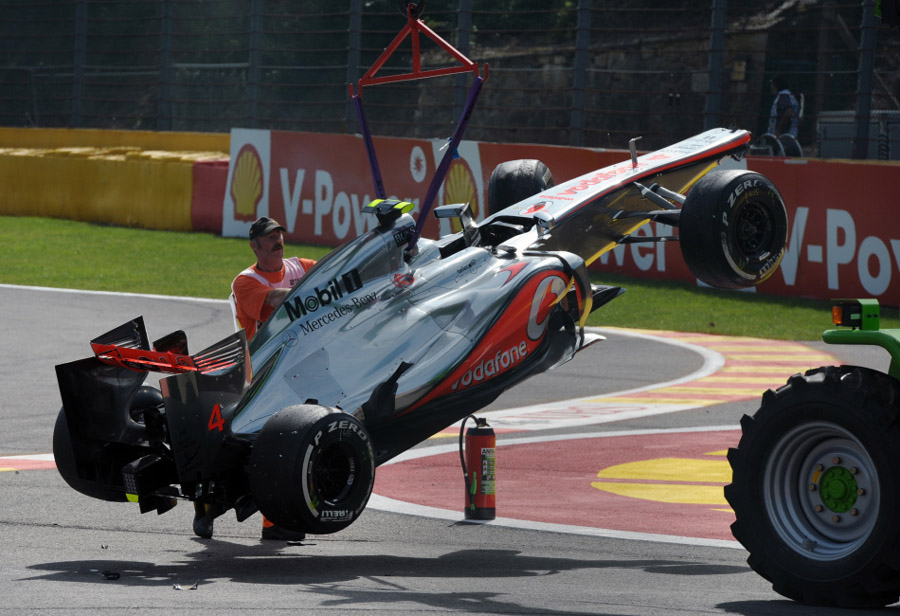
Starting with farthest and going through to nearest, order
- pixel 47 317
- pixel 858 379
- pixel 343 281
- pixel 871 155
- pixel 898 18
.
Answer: pixel 871 155 < pixel 47 317 < pixel 343 281 < pixel 898 18 < pixel 858 379

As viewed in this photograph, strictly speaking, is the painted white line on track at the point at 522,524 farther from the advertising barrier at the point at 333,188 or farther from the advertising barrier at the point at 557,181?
the advertising barrier at the point at 557,181

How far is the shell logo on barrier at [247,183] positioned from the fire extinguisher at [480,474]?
15586 millimetres

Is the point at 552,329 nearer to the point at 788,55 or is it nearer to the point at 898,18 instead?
the point at 898,18

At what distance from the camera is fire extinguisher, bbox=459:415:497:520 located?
25.3 ft

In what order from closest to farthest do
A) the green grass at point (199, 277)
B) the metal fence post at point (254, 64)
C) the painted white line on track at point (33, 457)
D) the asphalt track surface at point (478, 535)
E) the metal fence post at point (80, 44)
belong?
the asphalt track surface at point (478, 535), the painted white line on track at point (33, 457), the green grass at point (199, 277), the metal fence post at point (254, 64), the metal fence post at point (80, 44)

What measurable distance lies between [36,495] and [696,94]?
14.1 meters

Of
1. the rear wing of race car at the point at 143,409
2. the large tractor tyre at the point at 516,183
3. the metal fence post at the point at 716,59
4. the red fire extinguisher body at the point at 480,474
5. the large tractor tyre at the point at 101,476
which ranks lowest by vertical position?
the red fire extinguisher body at the point at 480,474

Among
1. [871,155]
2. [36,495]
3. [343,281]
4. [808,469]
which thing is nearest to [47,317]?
[36,495]

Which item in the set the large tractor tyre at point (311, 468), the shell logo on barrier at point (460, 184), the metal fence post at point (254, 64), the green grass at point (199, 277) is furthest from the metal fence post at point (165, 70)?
the large tractor tyre at point (311, 468)

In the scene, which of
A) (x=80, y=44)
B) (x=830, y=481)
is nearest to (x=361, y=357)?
(x=830, y=481)

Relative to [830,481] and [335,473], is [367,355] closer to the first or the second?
[335,473]

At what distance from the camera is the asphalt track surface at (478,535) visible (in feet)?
18.7

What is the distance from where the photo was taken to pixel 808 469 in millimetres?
5777

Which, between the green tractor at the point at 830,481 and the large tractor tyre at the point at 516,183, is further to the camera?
the large tractor tyre at the point at 516,183
